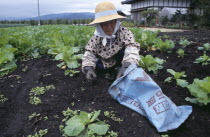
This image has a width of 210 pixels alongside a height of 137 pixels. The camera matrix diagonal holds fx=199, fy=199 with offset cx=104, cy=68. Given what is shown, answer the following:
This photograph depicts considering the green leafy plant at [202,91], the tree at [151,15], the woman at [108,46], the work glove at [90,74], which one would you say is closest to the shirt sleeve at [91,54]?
the woman at [108,46]

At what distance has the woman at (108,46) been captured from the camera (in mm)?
2297

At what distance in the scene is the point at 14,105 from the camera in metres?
2.23

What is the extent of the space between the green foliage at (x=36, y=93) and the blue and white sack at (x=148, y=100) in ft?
2.78

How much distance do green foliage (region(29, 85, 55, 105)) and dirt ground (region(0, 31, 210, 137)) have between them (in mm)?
54

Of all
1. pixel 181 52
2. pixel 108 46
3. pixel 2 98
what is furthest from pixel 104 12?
pixel 181 52

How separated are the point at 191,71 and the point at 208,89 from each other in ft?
3.85

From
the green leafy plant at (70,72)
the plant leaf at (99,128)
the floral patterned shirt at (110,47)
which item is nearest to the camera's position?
the plant leaf at (99,128)

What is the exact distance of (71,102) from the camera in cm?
218

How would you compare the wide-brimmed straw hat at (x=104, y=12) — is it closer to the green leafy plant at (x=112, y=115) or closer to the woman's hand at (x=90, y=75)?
the woman's hand at (x=90, y=75)

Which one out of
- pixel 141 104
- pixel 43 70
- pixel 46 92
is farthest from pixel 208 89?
pixel 43 70

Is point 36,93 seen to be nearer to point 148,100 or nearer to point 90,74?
point 90,74

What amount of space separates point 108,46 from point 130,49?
0.31 meters

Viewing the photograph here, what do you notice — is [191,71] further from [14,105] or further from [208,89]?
[14,105]

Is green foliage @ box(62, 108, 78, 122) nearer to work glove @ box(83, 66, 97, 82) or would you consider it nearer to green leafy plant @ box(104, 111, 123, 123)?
green leafy plant @ box(104, 111, 123, 123)
